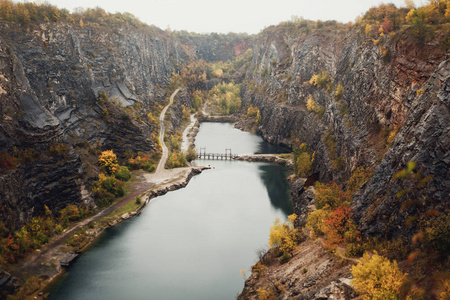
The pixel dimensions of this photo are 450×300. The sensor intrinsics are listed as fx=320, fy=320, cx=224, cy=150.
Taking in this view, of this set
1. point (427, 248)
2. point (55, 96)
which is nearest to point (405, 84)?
point (427, 248)

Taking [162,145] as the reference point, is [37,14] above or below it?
above

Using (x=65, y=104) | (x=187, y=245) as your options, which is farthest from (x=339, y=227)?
(x=65, y=104)

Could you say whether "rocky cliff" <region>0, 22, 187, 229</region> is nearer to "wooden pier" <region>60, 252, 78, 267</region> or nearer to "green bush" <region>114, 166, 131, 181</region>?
"green bush" <region>114, 166, 131, 181</region>

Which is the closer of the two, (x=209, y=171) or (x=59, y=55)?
(x=59, y=55)

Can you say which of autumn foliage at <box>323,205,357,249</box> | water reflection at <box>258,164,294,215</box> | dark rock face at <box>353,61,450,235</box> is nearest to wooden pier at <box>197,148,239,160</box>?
water reflection at <box>258,164,294,215</box>

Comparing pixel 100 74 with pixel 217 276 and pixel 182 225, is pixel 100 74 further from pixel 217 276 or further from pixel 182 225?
pixel 217 276

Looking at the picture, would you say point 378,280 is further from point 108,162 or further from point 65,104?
point 65,104
